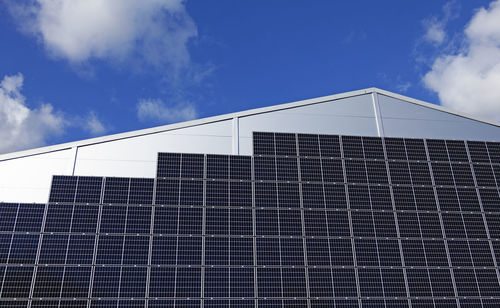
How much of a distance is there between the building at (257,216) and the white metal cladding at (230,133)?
11cm

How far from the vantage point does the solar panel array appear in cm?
2855

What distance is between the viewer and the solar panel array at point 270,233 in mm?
28547

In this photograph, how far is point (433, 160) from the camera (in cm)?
3512

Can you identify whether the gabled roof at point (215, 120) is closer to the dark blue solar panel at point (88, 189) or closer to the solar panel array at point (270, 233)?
the solar panel array at point (270, 233)

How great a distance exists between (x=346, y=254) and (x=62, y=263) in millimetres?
18687

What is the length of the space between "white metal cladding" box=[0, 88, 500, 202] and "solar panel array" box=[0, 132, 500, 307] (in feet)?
5.13

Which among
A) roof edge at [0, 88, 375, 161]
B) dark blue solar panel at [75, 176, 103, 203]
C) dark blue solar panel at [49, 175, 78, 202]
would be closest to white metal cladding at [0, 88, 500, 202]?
roof edge at [0, 88, 375, 161]

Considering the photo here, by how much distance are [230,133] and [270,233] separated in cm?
867

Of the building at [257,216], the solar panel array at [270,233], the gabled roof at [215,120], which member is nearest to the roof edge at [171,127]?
the gabled roof at [215,120]

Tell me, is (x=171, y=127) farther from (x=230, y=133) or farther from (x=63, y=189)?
(x=63, y=189)

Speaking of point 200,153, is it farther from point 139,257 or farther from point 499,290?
point 499,290

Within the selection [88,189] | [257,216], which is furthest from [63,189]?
[257,216]

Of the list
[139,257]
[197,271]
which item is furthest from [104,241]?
[197,271]

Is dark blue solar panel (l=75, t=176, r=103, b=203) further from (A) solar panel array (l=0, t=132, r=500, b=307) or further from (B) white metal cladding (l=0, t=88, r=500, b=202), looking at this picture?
(B) white metal cladding (l=0, t=88, r=500, b=202)
